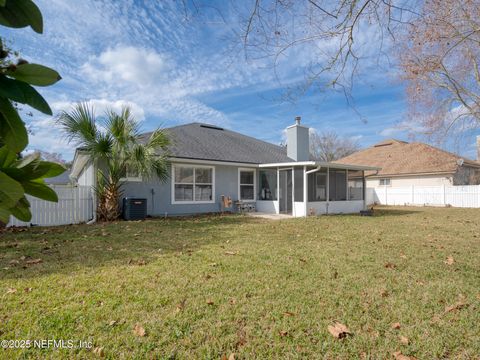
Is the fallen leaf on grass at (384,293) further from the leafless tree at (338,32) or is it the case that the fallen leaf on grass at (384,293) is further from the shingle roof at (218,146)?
the shingle roof at (218,146)

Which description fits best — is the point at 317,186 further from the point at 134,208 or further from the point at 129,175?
the point at 129,175

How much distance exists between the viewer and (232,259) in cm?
558

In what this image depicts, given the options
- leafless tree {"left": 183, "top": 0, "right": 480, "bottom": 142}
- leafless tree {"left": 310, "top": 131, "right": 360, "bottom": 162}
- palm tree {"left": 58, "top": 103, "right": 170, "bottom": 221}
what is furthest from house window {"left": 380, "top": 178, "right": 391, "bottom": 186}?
palm tree {"left": 58, "top": 103, "right": 170, "bottom": 221}

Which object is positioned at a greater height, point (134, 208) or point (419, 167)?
→ point (419, 167)

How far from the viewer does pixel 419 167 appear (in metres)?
24.0

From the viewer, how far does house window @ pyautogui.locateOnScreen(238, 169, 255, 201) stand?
51.3ft

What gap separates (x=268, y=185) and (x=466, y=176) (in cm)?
1951

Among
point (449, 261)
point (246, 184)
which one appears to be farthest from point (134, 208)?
point (449, 261)

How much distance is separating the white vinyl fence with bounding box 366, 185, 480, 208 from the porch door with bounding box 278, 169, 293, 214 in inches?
482

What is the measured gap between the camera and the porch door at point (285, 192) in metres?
14.9

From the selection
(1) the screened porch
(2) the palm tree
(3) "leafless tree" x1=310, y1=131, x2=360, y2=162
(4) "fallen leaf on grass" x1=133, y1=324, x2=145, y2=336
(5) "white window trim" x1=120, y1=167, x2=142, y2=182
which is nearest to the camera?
(4) "fallen leaf on grass" x1=133, y1=324, x2=145, y2=336

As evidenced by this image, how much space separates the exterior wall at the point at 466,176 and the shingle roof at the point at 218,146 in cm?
1415

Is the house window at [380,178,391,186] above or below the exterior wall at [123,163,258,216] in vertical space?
above

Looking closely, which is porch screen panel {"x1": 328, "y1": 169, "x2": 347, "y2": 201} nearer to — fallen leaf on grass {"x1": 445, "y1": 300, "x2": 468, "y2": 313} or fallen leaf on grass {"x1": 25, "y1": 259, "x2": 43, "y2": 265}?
fallen leaf on grass {"x1": 445, "y1": 300, "x2": 468, "y2": 313}
